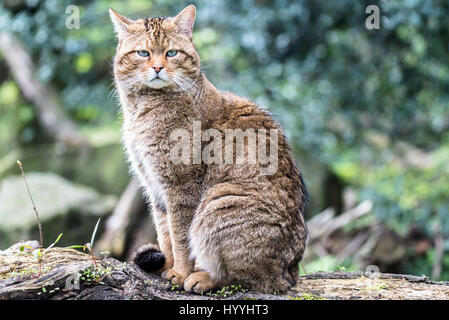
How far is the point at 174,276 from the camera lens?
347 cm

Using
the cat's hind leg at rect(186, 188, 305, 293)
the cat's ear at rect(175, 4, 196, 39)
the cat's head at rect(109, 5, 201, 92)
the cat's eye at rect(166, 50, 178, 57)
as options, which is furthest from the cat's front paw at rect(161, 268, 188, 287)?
the cat's ear at rect(175, 4, 196, 39)

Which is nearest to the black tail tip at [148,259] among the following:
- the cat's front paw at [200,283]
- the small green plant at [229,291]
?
the cat's front paw at [200,283]

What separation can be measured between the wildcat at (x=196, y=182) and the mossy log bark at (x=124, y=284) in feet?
0.43

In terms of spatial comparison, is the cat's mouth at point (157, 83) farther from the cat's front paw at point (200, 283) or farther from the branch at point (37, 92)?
the branch at point (37, 92)

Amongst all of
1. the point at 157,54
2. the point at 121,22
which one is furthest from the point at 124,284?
the point at 121,22

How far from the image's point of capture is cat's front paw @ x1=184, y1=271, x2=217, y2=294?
331 centimetres

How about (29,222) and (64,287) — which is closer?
(64,287)

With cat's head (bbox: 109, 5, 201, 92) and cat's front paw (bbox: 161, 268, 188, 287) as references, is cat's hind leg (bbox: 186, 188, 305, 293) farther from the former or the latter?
cat's head (bbox: 109, 5, 201, 92)

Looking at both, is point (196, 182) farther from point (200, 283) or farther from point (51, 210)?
point (51, 210)
